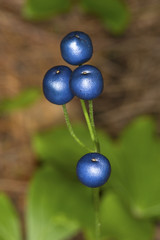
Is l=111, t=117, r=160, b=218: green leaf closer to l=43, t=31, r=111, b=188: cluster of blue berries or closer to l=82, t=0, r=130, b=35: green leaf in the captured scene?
l=82, t=0, r=130, b=35: green leaf

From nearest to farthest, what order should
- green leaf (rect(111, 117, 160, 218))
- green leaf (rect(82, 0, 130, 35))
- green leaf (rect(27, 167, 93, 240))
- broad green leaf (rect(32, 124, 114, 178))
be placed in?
green leaf (rect(27, 167, 93, 240)), green leaf (rect(111, 117, 160, 218)), broad green leaf (rect(32, 124, 114, 178)), green leaf (rect(82, 0, 130, 35))

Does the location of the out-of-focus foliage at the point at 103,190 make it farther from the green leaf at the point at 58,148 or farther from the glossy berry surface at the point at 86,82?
the glossy berry surface at the point at 86,82


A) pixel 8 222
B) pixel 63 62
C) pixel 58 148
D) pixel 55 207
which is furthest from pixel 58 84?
pixel 63 62

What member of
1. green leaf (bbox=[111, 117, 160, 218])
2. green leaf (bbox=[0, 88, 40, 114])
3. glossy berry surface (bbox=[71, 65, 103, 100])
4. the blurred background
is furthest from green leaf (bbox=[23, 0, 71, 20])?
glossy berry surface (bbox=[71, 65, 103, 100])

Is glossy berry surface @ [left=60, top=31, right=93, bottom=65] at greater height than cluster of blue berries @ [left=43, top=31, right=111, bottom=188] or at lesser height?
greater

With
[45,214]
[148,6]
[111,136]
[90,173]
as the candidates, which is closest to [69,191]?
[45,214]

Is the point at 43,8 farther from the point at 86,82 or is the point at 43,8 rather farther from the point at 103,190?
the point at 86,82

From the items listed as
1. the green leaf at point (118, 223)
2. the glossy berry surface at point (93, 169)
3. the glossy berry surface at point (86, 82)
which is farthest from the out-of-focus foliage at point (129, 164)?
the glossy berry surface at point (86, 82)

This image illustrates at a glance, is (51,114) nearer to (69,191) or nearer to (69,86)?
(69,191)
